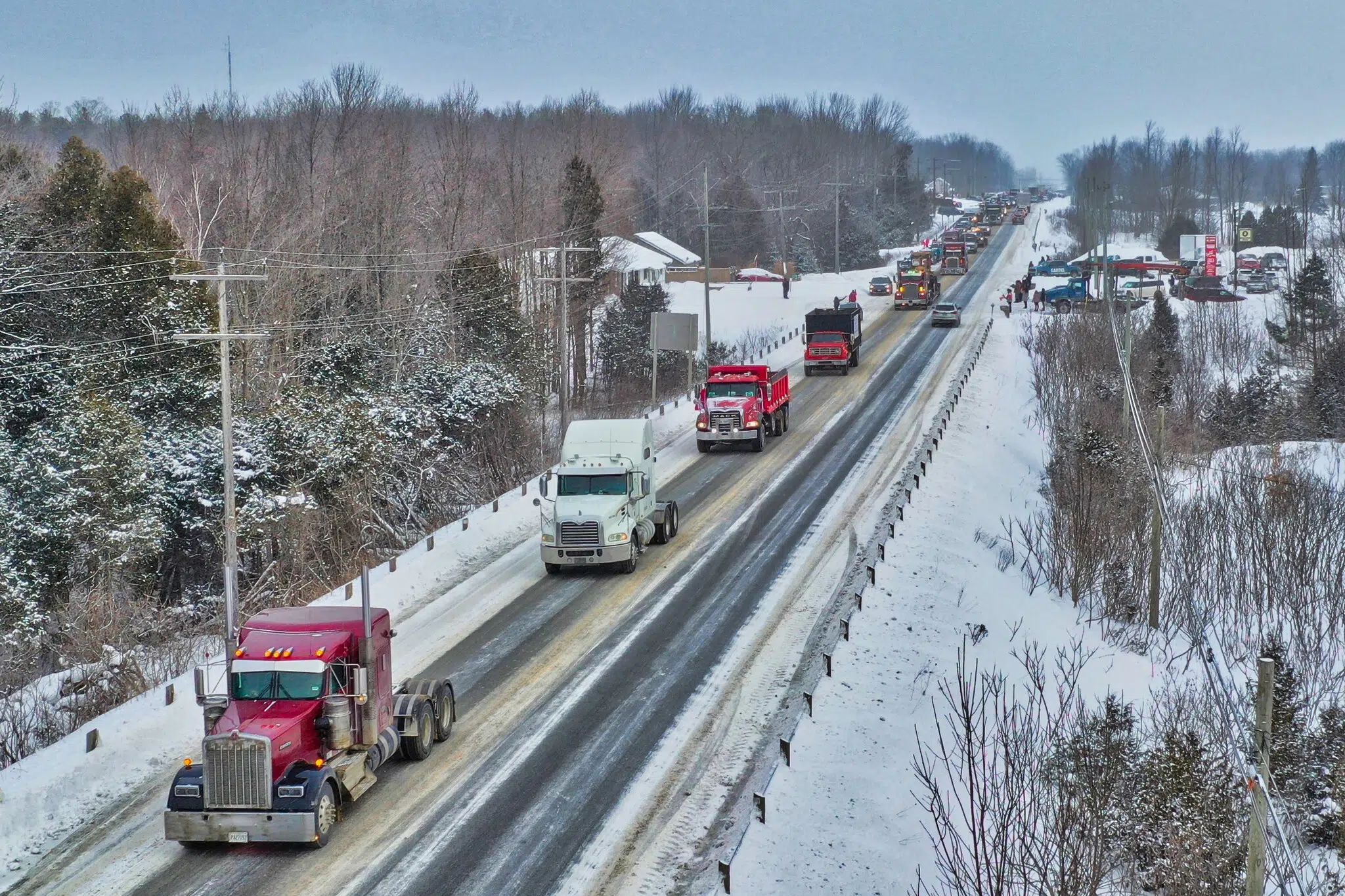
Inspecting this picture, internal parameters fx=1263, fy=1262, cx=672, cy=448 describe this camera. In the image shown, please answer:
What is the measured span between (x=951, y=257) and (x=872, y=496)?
80.4m

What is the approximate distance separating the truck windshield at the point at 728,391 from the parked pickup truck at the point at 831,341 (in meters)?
17.3

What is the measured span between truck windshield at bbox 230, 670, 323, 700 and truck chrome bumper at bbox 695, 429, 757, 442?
27384 mm

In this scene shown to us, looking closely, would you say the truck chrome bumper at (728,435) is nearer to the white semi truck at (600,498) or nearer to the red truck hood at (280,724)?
the white semi truck at (600,498)

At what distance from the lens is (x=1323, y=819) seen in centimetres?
1759

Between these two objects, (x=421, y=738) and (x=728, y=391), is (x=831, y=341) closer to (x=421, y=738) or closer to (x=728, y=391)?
(x=728, y=391)

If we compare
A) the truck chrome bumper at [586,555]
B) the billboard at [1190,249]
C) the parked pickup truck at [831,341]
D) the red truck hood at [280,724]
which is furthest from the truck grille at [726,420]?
the billboard at [1190,249]

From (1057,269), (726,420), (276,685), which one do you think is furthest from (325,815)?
(1057,269)

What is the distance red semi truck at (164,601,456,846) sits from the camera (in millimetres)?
14875

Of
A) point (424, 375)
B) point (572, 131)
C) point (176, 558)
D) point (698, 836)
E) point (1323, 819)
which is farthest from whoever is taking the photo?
point (572, 131)

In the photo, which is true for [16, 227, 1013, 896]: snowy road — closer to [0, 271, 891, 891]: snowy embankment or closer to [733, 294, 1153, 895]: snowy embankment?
[0, 271, 891, 891]: snowy embankment

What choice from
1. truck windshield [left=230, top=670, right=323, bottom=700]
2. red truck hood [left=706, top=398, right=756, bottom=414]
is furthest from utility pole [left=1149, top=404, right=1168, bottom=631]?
truck windshield [left=230, top=670, right=323, bottom=700]

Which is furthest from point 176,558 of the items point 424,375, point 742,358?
point 742,358

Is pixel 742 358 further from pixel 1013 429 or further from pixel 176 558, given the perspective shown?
pixel 176 558

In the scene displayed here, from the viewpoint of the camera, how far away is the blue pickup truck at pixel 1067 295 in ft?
263
